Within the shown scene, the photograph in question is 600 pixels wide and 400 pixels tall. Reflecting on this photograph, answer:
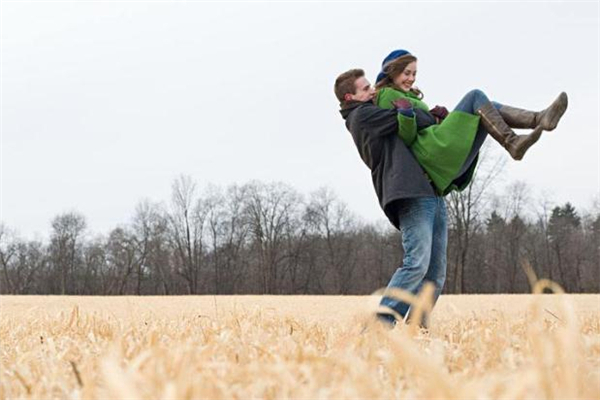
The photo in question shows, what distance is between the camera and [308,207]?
61.7 metres

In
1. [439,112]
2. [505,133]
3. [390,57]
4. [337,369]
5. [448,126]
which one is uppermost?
[390,57]

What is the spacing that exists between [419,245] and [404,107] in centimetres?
89

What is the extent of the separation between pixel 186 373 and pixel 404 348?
44 centimetres

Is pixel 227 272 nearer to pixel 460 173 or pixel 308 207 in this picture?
pixel 308 207

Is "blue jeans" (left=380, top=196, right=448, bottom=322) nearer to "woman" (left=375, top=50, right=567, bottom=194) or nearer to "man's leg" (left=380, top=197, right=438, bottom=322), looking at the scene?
"man's leg" (left=380, top=197, right=438, bottom=322)

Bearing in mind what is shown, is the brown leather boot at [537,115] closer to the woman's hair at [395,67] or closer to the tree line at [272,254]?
the woman's hair at [395,67]

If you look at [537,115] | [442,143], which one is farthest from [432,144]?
[537,115]

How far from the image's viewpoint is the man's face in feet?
15.1

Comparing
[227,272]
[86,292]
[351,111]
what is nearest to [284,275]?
[227,272]

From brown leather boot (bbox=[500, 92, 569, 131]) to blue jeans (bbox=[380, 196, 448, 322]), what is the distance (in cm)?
71

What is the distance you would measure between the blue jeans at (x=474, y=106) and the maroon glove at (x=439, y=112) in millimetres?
356

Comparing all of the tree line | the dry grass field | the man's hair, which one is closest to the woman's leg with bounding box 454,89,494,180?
the man's hair

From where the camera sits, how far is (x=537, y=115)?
12.9 ft

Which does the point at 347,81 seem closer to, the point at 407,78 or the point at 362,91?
the point at 362,91
